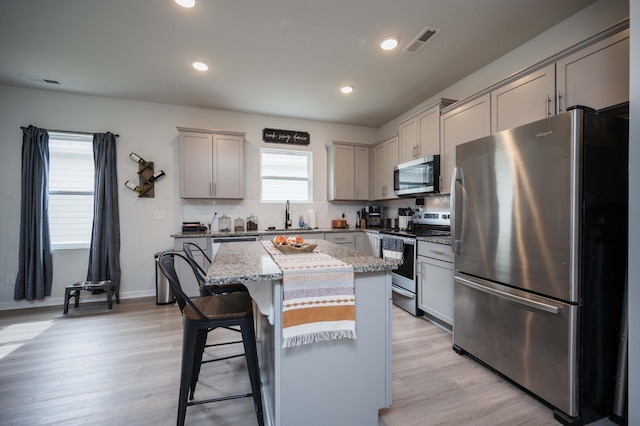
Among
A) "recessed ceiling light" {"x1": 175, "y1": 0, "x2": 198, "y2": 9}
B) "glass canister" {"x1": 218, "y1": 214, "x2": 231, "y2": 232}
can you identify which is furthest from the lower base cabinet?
"recessed ceiling light" {"x1": 175, "y1": 0, "x2": 198, "y2": 9}

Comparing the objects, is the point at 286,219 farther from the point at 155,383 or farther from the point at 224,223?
the point at 155,383

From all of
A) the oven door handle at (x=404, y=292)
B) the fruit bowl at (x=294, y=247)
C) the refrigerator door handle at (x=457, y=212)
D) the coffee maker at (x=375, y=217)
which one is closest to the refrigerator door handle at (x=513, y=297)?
the refrigerator door handle at (x=457, y=212)

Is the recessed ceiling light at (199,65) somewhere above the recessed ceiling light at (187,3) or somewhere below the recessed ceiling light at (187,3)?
above

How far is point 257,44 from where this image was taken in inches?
99.8

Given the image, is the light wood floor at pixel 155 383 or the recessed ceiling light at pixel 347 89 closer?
the light wood floor at pixel 155 383

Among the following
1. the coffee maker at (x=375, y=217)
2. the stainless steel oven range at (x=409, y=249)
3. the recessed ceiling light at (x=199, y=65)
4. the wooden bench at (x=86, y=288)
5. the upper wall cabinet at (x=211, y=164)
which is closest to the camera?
the recessed ceiling light at (x=199, y=65)

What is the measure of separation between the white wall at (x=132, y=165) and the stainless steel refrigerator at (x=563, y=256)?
3284 millimetres

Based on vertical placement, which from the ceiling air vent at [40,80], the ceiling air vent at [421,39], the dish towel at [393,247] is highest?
the ceiling air vent at [421,39]

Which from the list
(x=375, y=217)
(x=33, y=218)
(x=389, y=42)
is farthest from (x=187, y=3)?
(x=375, y=217)

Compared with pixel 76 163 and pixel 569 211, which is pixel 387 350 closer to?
pixel 569 211

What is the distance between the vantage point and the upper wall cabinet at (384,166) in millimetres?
4133

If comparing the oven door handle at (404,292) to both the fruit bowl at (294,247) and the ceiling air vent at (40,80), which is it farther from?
the ceiling air vent at (40,80)

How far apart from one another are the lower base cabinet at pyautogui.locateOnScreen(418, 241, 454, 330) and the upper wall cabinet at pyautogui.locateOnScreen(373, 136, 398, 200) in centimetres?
142

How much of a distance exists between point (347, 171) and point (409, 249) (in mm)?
1920
